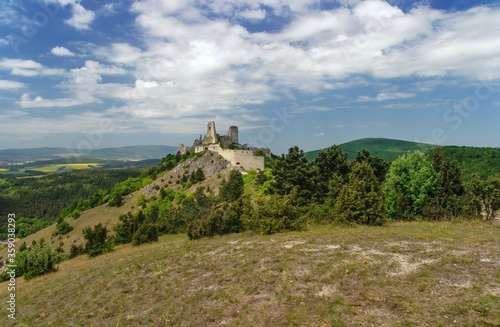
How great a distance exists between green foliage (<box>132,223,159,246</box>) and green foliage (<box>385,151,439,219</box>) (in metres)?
27.1

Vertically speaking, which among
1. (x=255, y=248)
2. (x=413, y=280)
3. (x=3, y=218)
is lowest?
(x=3, y=218)

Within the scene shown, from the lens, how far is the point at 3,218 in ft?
476

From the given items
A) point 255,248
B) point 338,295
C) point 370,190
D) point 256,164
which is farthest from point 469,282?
point 256,164

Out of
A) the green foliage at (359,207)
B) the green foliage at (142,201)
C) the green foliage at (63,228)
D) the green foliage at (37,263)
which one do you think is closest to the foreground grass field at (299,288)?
the green foliage at (37,263)

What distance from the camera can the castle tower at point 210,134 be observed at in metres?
95.6

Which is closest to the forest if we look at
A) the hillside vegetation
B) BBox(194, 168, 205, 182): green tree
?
BBox(194, 168, 205, 182): green tree

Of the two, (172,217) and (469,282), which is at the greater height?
(469,282)

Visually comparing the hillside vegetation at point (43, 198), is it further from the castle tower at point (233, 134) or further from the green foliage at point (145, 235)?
the green foliage at point (145, 235)

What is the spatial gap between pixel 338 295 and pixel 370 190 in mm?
18767

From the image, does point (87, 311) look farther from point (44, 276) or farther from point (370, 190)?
point (370, 190)

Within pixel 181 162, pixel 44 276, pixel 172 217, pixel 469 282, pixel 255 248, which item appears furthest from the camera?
pixel 181 162

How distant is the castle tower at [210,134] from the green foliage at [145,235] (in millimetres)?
65225

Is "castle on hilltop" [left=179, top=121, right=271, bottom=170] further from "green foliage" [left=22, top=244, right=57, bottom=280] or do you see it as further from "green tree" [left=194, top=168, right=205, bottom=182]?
"green foliage" [left=22, top=244, right=57, bottom=280]

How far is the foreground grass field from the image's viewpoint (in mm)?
9156
